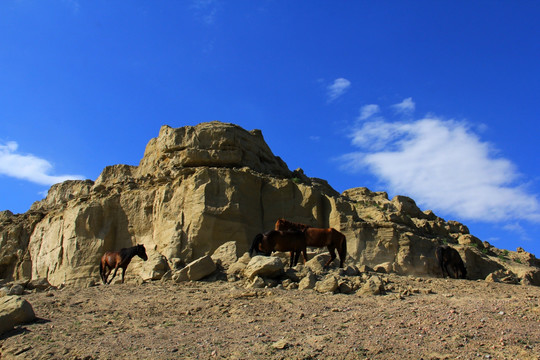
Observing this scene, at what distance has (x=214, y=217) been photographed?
2497cm

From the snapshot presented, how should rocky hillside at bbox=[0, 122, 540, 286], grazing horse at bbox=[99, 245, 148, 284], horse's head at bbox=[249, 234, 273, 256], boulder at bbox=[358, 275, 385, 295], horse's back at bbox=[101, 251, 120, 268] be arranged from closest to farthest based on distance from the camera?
boulder at bbox=[358, 275, 385, 295]
horse's head at bbox=[249, 234, 273, 256]
grazing horse at bbox=[99, 245, 148, 284]
horse's back at bbox=[101, 251, 120, 268]
rocky hillside at bbox=[0, 122, 540, 286]

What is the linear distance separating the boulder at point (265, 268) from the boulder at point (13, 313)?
5845 millimetres

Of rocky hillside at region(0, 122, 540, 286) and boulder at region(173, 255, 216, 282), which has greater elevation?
rocky hillside at region(0, 122, 540, 286)

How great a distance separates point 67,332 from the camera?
1197cm

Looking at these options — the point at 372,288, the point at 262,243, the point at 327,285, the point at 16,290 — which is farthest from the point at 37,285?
the point at 372,288

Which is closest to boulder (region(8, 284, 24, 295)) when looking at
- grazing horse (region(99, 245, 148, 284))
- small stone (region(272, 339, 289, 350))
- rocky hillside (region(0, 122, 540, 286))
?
grazing horse (region(99, 245, 148, 284))

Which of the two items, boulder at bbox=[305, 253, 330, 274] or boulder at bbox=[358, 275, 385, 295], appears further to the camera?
boulder at bbox=[305, 253, 330, 274]

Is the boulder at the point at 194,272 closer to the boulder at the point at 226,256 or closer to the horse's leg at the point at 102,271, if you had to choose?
the boulder at the point at 226,256

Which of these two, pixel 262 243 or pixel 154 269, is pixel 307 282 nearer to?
pixel 262 243

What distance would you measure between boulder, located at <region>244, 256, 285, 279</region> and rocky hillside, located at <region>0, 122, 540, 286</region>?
7.81 meters

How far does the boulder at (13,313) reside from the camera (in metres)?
12.0

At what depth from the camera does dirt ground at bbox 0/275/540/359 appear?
33.2 feet

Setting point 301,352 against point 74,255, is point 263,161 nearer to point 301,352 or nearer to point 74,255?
point 74,255

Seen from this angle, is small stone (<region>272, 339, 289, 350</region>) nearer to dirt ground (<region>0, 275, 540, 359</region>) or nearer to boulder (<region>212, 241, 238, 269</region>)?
dirt ground (<region>0, 275, 540, 359</region>)
